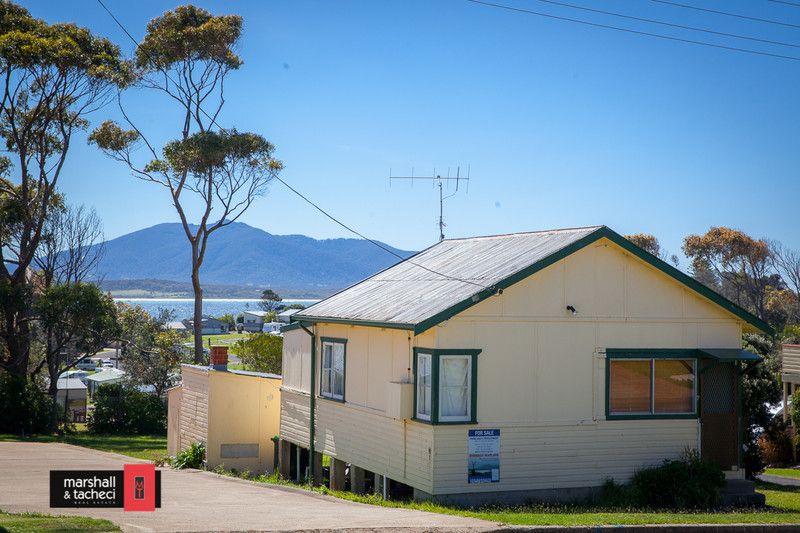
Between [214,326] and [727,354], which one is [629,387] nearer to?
[727,354]

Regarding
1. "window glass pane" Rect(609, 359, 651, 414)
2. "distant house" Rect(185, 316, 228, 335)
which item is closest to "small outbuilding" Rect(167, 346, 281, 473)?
"window glass pane" Rect(609, 359, 651, 414)

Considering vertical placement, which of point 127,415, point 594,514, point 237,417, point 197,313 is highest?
point 197,313

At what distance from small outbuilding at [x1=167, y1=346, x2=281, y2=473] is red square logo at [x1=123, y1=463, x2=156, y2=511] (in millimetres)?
10257

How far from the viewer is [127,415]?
43.7 metres

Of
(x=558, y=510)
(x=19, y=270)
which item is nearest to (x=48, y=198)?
(x=19, y=270)

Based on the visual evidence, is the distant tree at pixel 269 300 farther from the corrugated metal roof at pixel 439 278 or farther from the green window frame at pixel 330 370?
the green window frame at pixel 330 370

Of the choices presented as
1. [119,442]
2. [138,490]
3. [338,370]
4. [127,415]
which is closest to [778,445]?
[338,370]

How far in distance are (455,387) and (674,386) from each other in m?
4.78

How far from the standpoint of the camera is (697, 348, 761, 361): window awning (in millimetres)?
19016

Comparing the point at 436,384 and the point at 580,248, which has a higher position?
the point at 580,248

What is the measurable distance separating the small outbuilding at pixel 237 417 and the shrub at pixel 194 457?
0.66 ft

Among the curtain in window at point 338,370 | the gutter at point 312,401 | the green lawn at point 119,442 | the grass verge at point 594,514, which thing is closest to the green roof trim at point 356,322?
the gutter at point 312,401

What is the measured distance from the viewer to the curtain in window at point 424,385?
1727cm

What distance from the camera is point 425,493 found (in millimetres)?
17172
